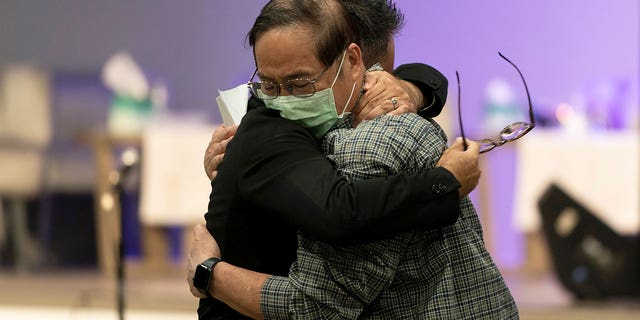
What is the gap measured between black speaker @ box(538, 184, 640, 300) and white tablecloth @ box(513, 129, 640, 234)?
611 millimetres

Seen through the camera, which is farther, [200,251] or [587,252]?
[587,252]

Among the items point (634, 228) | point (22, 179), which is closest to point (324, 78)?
point (634, 228)

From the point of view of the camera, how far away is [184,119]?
6.92 metres

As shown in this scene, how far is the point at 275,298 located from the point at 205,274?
0.14m

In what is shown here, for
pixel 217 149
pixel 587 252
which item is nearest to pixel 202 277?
pixel 217 149

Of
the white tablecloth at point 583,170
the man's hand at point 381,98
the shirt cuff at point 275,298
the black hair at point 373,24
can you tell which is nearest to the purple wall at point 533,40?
the white tablecloth at point 583,170

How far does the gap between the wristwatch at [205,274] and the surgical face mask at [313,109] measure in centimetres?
25

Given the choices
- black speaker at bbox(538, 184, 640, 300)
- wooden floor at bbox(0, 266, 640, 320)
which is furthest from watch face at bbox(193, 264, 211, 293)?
black speaker at bbox(538, 184, 640, 300)

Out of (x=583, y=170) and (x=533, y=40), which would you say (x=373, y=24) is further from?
(x=533, y=40)

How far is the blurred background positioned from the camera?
621cm

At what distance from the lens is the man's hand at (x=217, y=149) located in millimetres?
1925

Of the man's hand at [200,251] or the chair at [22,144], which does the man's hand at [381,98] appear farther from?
the chair at [22,144]

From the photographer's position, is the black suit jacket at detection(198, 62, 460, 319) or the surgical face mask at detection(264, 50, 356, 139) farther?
the surgical face mask at detection(264, 50, 356, 139)

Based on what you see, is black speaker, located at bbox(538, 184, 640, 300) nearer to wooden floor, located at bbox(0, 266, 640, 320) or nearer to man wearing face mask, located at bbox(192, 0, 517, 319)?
wooden floor, located at bbox(0, 266, 640, 320)
